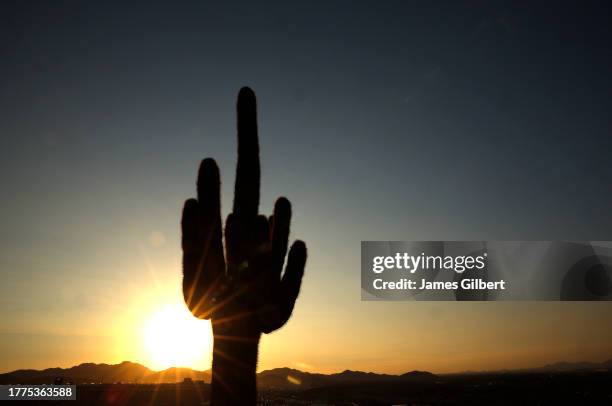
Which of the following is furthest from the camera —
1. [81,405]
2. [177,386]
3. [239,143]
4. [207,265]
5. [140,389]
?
[177,386]

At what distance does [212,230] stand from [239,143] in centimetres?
210

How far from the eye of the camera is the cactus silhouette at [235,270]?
36.8ft

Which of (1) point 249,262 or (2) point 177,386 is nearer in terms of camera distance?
(1) point 249,262

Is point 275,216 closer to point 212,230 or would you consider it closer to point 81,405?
point 212,230

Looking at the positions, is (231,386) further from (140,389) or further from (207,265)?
(140,389)

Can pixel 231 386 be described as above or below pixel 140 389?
above

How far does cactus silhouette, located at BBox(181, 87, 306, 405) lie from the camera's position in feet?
36.8

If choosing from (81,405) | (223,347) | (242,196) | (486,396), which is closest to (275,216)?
(242,196)

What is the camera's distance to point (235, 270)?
37.8 ft

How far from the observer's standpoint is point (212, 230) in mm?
11211

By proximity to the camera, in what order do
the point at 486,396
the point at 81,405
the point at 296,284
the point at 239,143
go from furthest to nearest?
the point at 486,396
the point at 81,405
the point at 296,284
the point at 239,143

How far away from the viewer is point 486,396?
10675 cm

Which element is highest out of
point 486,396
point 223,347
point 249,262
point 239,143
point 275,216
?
point 239,143

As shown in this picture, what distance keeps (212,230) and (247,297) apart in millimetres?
1683
